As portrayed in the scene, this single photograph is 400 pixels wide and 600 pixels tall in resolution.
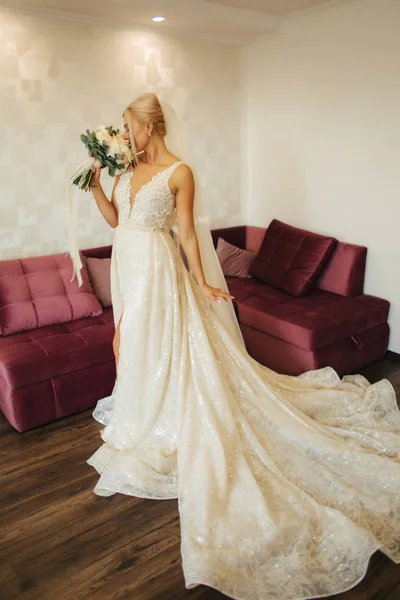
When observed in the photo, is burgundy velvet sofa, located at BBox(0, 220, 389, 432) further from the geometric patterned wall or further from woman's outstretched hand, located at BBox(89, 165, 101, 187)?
woman's outstretched hand, located at BBox(89, 165, 101, 187)

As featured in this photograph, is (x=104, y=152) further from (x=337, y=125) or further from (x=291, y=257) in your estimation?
(x=337, y=125)

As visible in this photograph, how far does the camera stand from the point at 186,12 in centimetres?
365

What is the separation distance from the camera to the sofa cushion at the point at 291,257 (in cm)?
397

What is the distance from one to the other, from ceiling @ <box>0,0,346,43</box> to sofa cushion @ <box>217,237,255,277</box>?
1698 mm

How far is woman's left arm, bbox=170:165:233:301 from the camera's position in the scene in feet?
8.50

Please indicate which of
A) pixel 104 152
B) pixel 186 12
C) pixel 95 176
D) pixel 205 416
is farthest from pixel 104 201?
pixel 186 12

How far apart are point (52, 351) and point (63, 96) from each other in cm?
192

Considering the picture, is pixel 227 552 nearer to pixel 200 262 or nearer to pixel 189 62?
pixel 200 262

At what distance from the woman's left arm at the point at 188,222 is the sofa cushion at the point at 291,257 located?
1.48 m

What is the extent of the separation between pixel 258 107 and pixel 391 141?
4.76ft

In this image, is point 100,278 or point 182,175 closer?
point 182,175

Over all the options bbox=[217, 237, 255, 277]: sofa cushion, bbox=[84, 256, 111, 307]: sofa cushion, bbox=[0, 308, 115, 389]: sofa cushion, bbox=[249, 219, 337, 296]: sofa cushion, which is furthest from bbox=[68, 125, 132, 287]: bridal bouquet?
bbox=[217, 237, 255, 277]: sofa cushion

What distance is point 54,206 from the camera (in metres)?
3.93

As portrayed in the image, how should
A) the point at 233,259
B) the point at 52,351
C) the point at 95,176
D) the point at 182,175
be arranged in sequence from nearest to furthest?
the point at 182,175, the point at 95,176, the point at 52,351, the point at 233,259
